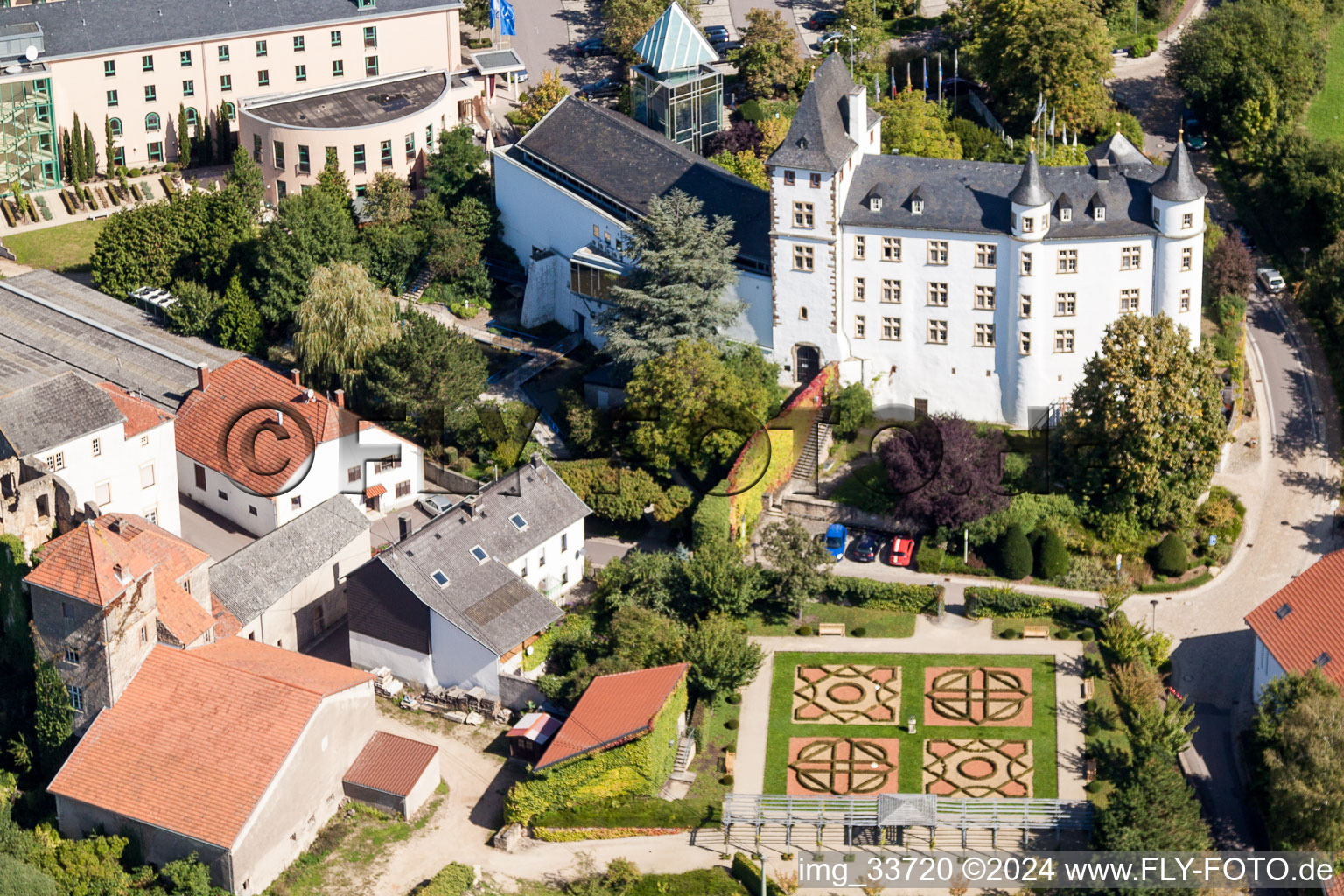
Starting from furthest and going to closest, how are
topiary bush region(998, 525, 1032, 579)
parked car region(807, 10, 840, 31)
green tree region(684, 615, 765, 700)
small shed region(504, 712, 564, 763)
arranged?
parked car region(807, 10, 840, 31) < topiary bush region(998, 525, 1032, 579) < green tree region(684, 615, 765, 700) < small shed region(504, 712, 564, 763)

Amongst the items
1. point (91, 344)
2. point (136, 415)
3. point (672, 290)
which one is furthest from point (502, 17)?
point (136, 415)

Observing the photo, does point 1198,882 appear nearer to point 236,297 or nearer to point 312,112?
point 236,297

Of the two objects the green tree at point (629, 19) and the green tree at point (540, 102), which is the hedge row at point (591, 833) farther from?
the green tree at point (629, 19)

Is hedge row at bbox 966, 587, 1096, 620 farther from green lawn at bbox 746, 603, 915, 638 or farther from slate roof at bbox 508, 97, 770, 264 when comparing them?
slate roof at bbox 508, 97, 770, 264

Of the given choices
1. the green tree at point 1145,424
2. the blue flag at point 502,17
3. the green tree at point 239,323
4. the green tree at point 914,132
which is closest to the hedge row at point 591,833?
the green tree at point 1145,424

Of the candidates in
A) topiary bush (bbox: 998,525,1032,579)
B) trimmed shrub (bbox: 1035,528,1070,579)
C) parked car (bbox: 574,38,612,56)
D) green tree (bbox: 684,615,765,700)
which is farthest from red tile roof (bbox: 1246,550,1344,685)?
parked car (bbox: 574,38,612,56)
